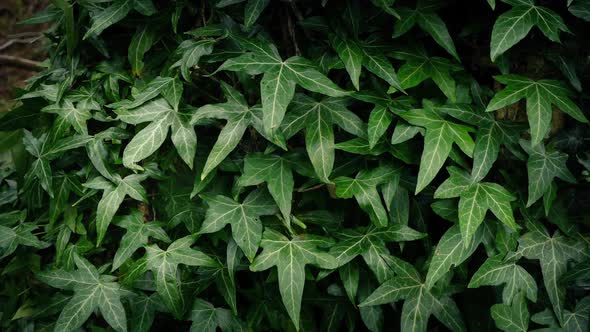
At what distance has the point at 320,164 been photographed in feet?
4.48

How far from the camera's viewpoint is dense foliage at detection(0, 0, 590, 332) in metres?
1.38

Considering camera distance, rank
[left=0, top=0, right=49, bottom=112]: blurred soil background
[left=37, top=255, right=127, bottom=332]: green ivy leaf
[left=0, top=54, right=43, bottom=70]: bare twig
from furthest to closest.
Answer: [left=0, top=0, right=49, bottom=112]: blurred soil background → [left=0, top=54, right=43, bottom=70]: bare twig → [left=37, top=255, right=127, bottom=332]: green ivy leaf

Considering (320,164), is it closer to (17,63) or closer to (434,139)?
(434,139)

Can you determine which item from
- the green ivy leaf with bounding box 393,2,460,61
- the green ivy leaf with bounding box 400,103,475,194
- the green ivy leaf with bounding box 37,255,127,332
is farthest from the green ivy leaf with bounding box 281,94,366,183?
the green ivy leaf with bounding box 37,255,127,332

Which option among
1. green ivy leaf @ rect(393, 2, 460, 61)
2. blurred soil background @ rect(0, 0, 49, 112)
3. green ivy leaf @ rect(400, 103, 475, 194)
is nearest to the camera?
green ivy leaf @ rect(400, 103, 475, 194)

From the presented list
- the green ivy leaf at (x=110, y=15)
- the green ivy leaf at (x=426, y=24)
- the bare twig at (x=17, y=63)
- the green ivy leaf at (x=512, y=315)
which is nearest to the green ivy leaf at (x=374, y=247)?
the green ivy leaf at (x=512, y=315)

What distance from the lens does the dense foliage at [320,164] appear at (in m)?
1.38

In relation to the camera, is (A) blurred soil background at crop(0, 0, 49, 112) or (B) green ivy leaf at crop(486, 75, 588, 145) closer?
(B) green ivy leaf at crop(486, 75, 588, 145)

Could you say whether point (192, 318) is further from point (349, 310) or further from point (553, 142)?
point (553, 142)

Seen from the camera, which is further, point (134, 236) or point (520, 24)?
point (134, 236)

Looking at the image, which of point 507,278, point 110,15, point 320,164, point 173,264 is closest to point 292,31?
point 320,164

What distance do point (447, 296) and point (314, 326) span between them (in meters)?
0.44

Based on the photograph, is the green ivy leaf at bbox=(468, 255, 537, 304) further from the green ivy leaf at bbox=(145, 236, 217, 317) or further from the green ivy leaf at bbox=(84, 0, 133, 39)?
the green ivy leaf at bbox=(84, 0, 133, 39)

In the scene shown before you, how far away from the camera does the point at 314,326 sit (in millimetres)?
1623
